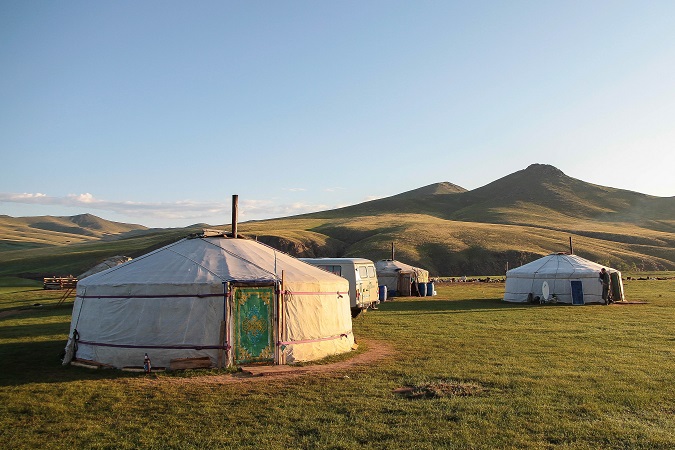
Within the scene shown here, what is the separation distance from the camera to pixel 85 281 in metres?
12.8

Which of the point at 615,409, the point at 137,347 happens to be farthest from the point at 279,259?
the point at 615,409

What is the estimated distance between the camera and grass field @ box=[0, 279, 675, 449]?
6852 mm

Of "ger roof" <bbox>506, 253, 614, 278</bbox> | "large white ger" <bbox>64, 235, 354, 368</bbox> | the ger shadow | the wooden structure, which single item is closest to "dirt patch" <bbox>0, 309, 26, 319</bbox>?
"large white ger" <bbox>64, 235, 354, 368</bbox>

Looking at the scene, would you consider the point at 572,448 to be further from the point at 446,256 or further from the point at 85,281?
A: the point at 446,256

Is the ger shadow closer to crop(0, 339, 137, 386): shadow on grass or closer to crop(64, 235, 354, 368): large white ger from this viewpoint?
crop(64, 235, 354, 368): large white ger

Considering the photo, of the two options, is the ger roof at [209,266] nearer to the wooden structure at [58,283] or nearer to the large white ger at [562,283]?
the large white ger at [562,283]

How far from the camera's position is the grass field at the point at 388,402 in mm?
6852

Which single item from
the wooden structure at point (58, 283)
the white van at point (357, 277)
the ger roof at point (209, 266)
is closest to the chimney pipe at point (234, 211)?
the ger roof at point (209, 266)

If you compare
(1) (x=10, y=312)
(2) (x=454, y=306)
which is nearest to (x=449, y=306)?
(2) (x=454, y=306)

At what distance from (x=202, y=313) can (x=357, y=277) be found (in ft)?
45.0

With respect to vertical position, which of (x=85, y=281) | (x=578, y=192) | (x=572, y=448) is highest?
(x=578, y=192)

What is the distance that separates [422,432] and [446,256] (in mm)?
58550

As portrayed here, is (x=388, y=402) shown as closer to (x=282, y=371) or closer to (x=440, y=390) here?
(x=440, y=390)

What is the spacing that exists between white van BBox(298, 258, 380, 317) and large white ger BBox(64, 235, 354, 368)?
1073 centimetres
